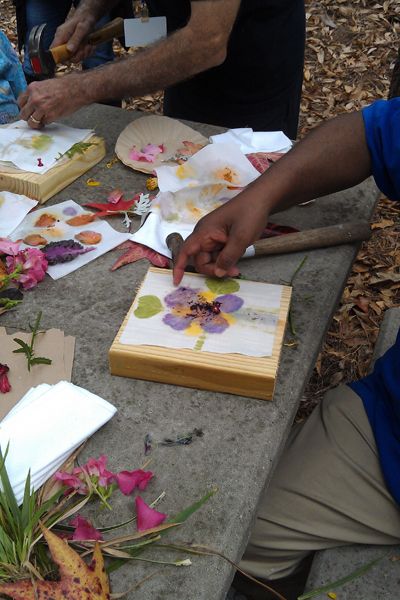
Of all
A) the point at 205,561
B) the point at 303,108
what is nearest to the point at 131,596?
the point at 205,561

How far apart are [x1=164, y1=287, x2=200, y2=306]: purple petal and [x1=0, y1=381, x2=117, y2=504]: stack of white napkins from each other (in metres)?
0.30

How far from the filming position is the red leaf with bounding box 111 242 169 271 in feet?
5.75

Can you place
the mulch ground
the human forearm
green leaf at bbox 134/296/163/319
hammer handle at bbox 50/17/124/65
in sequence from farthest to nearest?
the mulch ground
hammer handle at bbox 50/17/124/65
the human forearm
green leaf at bbox 134/296/163/319

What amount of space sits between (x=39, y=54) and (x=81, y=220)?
954mm

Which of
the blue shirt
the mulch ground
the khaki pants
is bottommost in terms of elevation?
the mulch ground

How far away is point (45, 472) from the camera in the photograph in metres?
1.19

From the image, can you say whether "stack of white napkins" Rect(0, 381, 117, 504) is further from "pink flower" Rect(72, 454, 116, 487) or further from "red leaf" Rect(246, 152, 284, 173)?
"red leaf" Rect(246, 152, 284, 173)

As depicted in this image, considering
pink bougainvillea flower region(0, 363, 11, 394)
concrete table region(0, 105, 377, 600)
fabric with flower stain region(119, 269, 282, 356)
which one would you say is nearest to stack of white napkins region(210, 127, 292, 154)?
concrete table region(0, 105, 377, 600)

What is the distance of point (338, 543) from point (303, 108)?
4.30m

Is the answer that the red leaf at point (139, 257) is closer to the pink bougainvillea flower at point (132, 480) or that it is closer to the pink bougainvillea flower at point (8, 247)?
the pink bougainvillea flower at point (8, 247)

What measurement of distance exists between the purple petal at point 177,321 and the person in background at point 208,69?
108 cm

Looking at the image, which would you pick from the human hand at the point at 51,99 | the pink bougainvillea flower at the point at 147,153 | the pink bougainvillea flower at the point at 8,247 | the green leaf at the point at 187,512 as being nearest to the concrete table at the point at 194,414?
the green leaf at the point at 187,512

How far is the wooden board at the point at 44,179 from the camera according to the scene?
1.96 meters

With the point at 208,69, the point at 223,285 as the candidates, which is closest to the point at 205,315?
the point at 223,285
